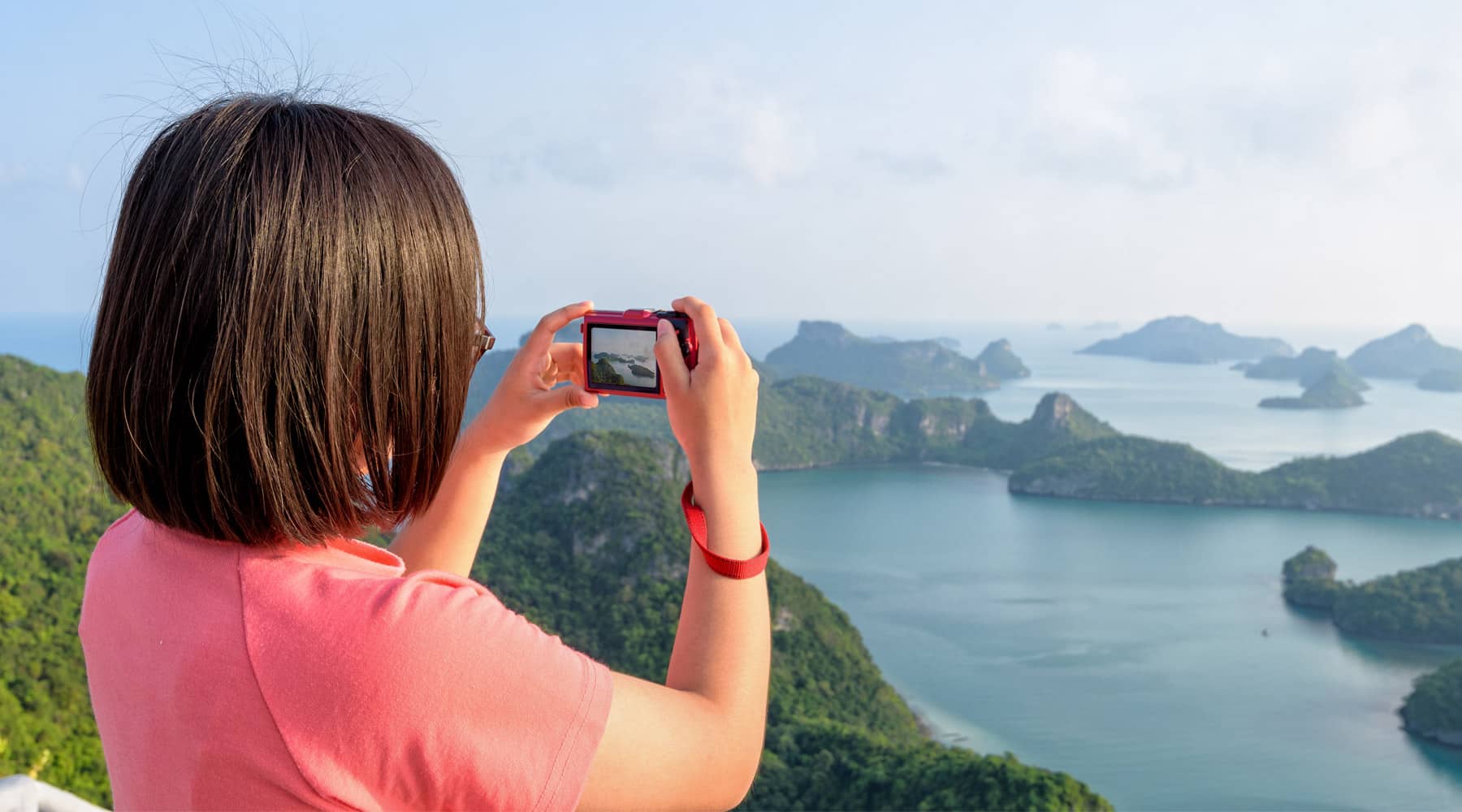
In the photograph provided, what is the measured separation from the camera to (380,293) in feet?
1.79

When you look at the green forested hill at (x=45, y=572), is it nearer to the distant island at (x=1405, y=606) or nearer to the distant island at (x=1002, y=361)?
the distant island at (x=1405, y=606)

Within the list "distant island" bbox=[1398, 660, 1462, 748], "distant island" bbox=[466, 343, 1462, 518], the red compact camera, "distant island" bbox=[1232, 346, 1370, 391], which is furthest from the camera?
"distant island" bbox=[1232, 346, 1370, 391]

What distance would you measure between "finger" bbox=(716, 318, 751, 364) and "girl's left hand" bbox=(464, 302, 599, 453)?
20cm

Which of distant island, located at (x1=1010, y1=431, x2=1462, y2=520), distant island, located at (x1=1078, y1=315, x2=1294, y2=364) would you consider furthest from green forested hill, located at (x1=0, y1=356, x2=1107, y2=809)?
distant island, located at (x1=1078, y1=315, x2=1294, y2=364)

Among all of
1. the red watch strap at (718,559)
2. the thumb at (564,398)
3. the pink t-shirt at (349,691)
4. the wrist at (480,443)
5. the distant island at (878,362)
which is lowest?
the pink t-shirt at (349,691)

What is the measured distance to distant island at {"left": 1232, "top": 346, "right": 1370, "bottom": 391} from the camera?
2016 inches

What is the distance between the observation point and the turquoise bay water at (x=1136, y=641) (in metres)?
17.7

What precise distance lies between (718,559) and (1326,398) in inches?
2185

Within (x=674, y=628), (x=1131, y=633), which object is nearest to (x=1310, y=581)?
(x=1131, y=633)

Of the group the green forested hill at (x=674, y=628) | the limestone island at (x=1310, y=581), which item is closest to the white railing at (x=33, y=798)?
the green forested hill at (x=674, y=628)

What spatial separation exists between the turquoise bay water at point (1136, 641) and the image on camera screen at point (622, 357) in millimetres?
18315

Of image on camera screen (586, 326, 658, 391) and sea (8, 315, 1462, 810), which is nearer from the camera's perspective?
image on camera screen (586, 326, 658, 391)

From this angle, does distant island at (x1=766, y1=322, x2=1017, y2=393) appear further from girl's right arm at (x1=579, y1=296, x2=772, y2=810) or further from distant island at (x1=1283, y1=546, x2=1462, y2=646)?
girl's right arm at (x1=579, y1=296, x2=772, y2=810)

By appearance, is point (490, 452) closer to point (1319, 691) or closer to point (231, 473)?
point (231, 473)
